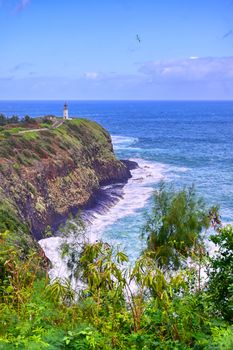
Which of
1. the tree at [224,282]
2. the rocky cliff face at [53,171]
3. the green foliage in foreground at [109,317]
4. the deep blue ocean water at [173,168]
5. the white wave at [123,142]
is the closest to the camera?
the green foliage in foreground at [109,317]

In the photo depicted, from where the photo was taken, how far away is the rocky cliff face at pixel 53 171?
4422 cm

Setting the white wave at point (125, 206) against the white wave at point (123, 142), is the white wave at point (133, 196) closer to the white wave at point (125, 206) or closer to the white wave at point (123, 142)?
the white wave at point (125, 206)

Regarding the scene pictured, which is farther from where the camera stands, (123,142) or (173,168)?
(123,142)

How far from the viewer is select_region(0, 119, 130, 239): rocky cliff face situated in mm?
44219

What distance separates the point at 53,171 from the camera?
5259 cm

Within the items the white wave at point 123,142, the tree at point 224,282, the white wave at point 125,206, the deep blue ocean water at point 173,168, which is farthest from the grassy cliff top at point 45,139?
the tree at point 224,282

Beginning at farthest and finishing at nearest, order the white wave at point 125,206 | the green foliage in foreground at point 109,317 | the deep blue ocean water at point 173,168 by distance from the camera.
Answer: the deep blue ocean water at point 173,168
the white wave at point 125,206
the green foliage in foreground at point 109,317

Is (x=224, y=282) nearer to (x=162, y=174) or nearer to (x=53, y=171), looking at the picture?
(x=53, y=171)

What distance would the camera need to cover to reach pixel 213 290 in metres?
11.2

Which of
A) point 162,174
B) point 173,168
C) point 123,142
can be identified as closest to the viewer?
point 162,174

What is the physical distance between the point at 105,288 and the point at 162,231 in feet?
43.2

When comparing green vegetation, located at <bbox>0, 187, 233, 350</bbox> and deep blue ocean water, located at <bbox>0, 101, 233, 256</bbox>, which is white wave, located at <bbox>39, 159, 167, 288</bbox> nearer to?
deep blue ocean water, located at <bbox>0, 101, 233, 256</bbox>

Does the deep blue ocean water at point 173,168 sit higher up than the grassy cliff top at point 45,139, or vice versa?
the grassy cliff top at point 45,139

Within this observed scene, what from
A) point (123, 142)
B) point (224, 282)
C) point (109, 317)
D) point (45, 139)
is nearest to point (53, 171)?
point (45, 139)
